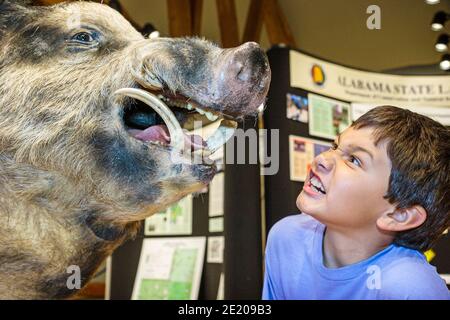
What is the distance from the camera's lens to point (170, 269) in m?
2.87

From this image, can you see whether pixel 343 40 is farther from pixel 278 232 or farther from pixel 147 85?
pixel 147 85

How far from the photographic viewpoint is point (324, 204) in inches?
33.2

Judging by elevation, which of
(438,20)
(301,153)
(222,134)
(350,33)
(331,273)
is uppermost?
(438,20)

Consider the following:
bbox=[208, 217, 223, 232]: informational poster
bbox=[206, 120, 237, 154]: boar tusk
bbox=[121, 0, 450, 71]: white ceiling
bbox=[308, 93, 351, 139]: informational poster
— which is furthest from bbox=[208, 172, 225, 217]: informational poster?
bbox=[206, 120, 237, 154]: boar tusk

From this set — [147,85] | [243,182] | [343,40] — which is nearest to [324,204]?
[147,85]

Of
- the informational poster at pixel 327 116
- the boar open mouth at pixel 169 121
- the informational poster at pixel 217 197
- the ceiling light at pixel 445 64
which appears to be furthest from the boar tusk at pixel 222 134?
the ceiling light at pixel 445 64

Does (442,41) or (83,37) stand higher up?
(442,41)

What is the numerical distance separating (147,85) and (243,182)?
1.55 meters

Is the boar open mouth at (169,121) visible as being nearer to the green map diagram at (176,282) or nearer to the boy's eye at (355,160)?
the boy's eye at (355,160)

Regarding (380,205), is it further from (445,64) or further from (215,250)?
(445,64)

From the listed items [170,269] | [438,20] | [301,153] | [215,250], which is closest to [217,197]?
[215,250]

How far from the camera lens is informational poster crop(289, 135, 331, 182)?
80.0 inches

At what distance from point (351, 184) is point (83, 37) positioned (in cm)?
55

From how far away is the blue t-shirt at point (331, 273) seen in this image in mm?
762
